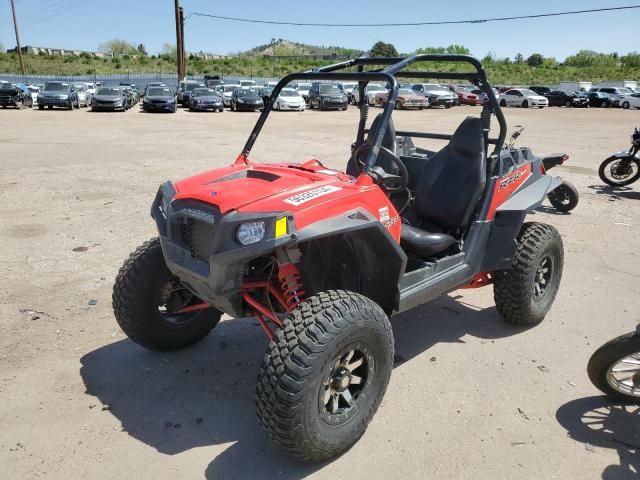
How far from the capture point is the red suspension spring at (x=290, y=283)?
2.94 m

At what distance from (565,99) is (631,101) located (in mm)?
4200

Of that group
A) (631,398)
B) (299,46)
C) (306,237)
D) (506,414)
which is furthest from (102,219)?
(299,46)

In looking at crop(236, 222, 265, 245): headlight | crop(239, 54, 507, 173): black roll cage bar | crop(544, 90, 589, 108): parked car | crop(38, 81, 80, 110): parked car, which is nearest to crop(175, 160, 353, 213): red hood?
crop(236, 222, 265, 245): headlight

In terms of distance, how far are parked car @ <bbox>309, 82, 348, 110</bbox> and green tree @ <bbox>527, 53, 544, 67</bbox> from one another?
67090mm

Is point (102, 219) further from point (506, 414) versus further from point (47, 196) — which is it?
point (506, 414)

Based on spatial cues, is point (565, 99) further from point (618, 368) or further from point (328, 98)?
point (618, 368)

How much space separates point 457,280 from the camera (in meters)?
3.78

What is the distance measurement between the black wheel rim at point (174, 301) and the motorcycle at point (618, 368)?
250 centimetres

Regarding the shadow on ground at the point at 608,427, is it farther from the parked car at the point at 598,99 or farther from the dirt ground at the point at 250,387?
the parked car at the point at 598,99

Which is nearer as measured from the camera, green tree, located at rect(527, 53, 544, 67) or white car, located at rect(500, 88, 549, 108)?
white car, located at rect(500, 88, 549, 108)

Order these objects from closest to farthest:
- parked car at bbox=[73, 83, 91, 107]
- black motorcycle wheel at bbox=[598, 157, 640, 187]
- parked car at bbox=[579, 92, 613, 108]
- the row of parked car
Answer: black motorcycle wheel at bbox=[598, 157, 640, 187] < the row of parked car < parked car at bbox=[73, 83, 91, 107] < parked car at bbox=[579, 92, 613, 108]

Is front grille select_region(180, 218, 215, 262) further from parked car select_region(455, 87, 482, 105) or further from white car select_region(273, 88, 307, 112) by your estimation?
parked car select_region(455, 87, 482, 105)

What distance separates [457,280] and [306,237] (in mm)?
1531

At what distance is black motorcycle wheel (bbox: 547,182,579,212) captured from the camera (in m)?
7.64
